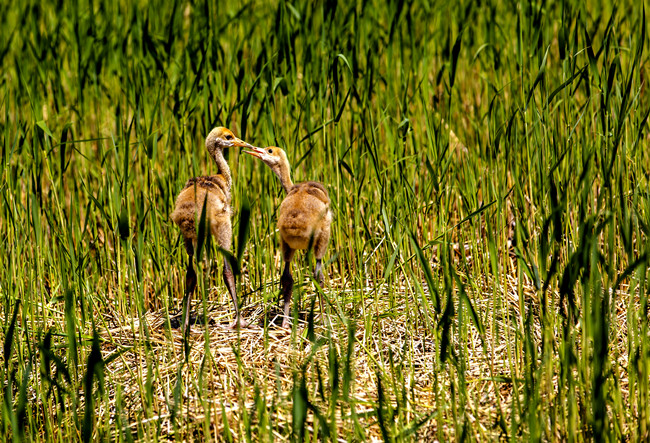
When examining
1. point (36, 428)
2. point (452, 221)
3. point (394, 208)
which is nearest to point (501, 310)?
point (394, 208)

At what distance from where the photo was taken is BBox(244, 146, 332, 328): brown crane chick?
400 centimetres

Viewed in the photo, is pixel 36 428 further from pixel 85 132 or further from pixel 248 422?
pixel 85 132

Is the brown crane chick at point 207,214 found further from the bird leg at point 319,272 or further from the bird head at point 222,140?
the bird leg at point 319,272

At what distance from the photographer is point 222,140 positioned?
178 inches

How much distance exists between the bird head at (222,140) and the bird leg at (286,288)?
0.75 metres

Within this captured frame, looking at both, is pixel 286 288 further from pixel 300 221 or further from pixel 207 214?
pixel 207 214

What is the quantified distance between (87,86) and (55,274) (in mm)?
1873

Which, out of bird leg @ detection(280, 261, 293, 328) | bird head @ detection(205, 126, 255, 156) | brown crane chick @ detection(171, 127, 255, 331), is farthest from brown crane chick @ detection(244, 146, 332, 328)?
brown crane chick @ detection(171, 127, 255, 331)

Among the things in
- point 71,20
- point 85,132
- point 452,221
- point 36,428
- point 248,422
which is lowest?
point 36,428

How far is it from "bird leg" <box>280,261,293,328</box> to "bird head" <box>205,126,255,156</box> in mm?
746

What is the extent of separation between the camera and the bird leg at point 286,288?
13.8 ft

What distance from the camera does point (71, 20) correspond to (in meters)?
6.81

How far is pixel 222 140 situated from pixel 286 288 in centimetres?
90

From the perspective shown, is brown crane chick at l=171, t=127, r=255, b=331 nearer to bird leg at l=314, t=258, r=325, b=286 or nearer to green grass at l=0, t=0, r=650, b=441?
green grass at l=0, t=0, r=650, b=441
